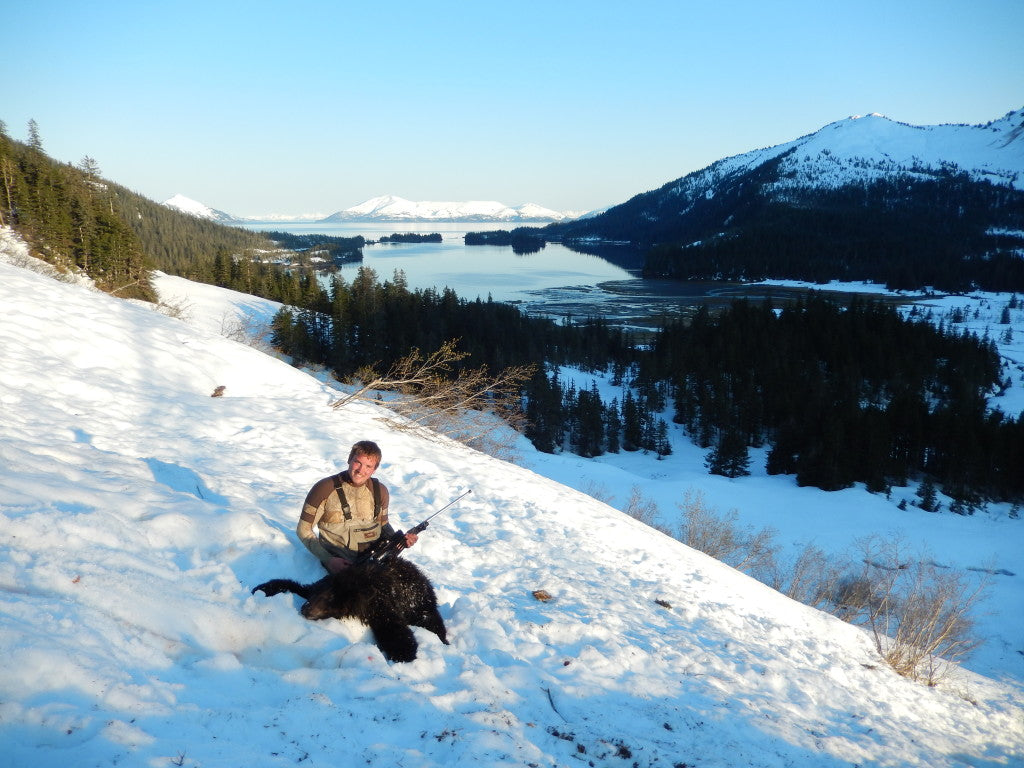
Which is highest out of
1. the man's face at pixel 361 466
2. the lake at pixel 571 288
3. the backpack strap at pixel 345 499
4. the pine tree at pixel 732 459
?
the lake at pixel 571 288

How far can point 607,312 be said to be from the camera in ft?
339

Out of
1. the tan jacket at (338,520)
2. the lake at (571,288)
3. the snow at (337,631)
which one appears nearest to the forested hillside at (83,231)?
the snow at (337,631)

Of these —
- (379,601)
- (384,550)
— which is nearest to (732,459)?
(384,550)

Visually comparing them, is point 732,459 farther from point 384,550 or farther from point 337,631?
point 337,631

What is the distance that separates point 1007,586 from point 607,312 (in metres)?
81.6

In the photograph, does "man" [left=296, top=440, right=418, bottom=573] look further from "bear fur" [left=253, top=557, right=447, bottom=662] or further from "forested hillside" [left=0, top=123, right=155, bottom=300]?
"forested hillside" [left=0, top=123, right=155, bottom=300]

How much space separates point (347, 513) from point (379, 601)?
94cm

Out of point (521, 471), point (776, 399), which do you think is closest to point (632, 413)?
point (776, 399)

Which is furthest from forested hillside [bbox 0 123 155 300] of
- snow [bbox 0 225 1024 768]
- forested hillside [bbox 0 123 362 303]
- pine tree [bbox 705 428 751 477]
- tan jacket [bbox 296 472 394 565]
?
pine tree [bbox 705 428 751 477]

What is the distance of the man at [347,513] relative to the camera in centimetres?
517

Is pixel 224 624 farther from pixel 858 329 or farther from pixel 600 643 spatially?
pixel 858 329

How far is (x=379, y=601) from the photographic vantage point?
509cm

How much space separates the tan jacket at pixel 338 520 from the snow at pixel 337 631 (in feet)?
1.66

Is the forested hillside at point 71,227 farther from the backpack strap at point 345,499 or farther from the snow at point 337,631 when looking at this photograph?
the backpack strap at point 345,499
